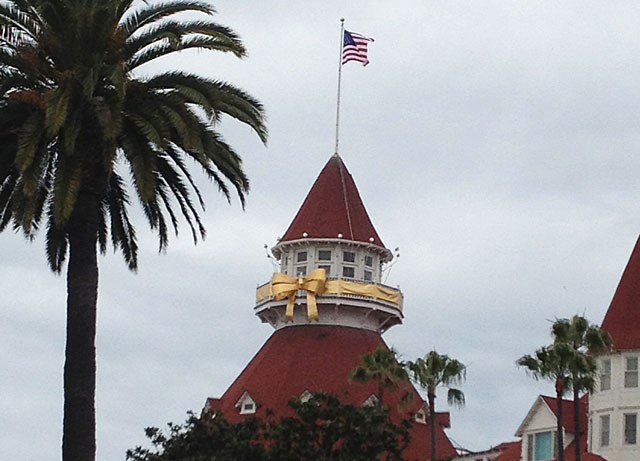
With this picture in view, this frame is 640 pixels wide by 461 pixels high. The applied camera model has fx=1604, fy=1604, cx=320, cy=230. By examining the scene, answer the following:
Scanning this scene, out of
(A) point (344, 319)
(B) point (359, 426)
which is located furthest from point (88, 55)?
(A) point (344, 319)

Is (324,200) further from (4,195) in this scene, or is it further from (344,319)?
(4,195)

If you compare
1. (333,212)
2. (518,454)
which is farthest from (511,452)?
(333,212)

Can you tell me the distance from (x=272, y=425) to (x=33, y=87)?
1397cm

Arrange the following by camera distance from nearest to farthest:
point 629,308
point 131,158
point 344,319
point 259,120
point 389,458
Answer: point 131,158, point 259,120, point 389,458, point 629,308, point 344,319

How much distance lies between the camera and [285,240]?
313 ft

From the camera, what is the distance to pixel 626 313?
75.0m

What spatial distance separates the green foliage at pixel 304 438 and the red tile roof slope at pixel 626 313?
26.8 meters

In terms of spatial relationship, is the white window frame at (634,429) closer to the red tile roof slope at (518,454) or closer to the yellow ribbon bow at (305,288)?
the red tile roof slope at (518,454)

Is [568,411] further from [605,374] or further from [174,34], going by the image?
[174,34]

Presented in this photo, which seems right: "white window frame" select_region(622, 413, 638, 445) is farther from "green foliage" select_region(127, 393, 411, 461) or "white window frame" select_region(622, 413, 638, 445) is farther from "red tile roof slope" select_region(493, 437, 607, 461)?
"green foliage" select_region(127, 393, 411, 461)

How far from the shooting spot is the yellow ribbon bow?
91625mm

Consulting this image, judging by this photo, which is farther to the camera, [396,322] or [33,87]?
[396,322]

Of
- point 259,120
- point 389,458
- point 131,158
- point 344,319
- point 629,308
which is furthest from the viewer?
point 344,319

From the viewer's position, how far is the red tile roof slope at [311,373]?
86.9m
